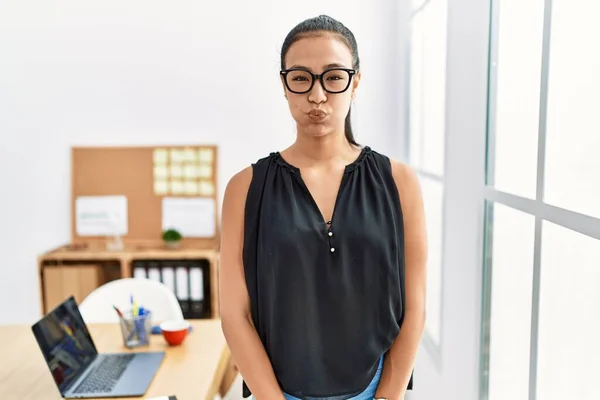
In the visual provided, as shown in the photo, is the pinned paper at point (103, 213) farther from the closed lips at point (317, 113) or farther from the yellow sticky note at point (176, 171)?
the closed lips at point (317, 113)

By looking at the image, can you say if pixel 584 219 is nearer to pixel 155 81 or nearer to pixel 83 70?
pixel 155 81

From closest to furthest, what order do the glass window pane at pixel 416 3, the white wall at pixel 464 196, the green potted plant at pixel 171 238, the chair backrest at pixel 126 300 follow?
the white wall at pixel 464 196
the chair backrest at pixel 126 300
the glass window pane at pixel 416 3
the green potted plant at pixel 171 238

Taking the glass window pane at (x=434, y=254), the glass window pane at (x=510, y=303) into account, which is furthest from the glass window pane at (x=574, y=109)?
the glass window pane at (x=434, y=254)

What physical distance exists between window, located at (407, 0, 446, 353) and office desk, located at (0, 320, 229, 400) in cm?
87

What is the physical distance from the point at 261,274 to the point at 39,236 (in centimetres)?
290

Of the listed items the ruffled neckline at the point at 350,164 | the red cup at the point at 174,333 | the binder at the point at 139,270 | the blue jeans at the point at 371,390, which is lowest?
the binder at the point at 139,270

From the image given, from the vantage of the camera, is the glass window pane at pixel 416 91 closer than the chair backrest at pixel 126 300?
No

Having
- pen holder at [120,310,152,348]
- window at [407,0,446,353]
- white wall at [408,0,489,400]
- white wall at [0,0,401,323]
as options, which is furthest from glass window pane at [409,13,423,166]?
pen holder at [120,310,152,348]

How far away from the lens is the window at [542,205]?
1.07 meters

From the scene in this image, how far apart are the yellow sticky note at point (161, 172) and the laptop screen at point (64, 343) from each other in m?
1.74

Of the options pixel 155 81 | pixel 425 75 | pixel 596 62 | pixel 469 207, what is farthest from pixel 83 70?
pixel 596 62

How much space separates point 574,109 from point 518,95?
311 mm

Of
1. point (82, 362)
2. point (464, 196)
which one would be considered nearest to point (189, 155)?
point (82, 362)

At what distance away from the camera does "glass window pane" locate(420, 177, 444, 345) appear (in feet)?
7.72
